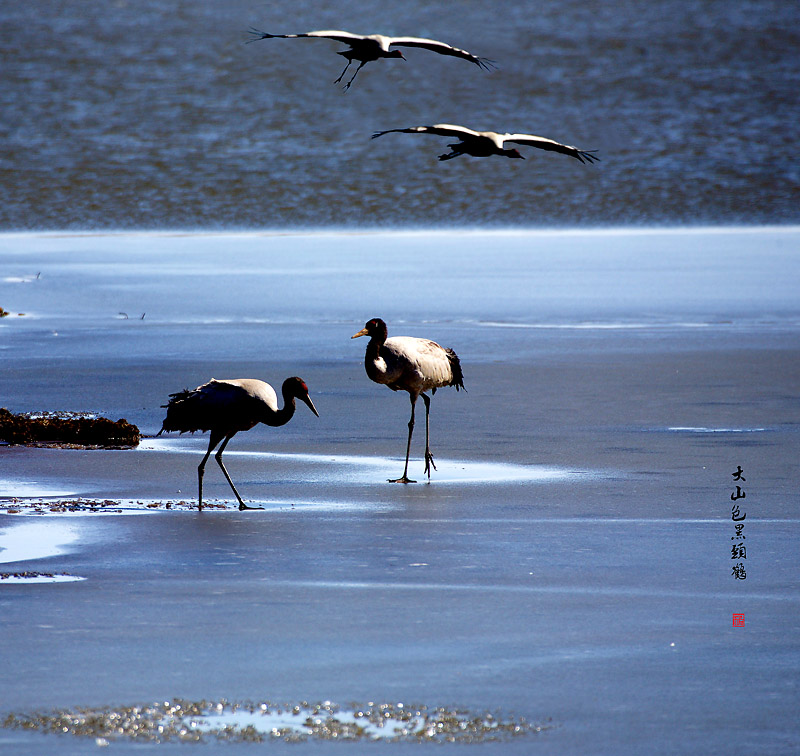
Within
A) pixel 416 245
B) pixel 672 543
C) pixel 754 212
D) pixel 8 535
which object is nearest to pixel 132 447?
pixel 8 535

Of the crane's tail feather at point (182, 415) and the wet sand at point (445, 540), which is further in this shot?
the crane's tail feather at point (182, 415)

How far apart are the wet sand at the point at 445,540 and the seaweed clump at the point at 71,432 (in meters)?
0.29

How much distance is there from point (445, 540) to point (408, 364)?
3362 millimetres

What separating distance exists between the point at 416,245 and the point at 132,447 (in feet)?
101

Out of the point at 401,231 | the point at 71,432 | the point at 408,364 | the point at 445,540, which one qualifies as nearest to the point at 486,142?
the point at 445,540

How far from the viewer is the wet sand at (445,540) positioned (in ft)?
20.6

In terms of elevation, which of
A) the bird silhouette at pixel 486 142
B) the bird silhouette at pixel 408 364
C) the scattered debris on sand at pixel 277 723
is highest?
the bird silhouette at pixel 486 142

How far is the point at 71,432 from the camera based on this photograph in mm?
13023

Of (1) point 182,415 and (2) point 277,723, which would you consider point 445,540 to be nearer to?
(1) point 182,415

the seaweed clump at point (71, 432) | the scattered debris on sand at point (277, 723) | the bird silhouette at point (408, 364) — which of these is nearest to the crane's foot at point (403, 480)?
the bird silhouette at point (408, 364)

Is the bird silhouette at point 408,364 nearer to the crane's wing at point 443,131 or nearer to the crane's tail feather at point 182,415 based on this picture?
the crane's tail feather at point 182,415

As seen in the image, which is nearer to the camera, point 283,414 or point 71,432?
point 283,414


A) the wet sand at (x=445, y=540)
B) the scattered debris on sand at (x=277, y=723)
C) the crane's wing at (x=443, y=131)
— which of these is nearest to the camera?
the scattered debris on sand at (x=277, y=723)

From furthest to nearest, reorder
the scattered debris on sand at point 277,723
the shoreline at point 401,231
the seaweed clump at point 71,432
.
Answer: the shoreline at point 401,231 → the seaweed clump at point 71,432 → the scattered debris on sand at point 277,723
